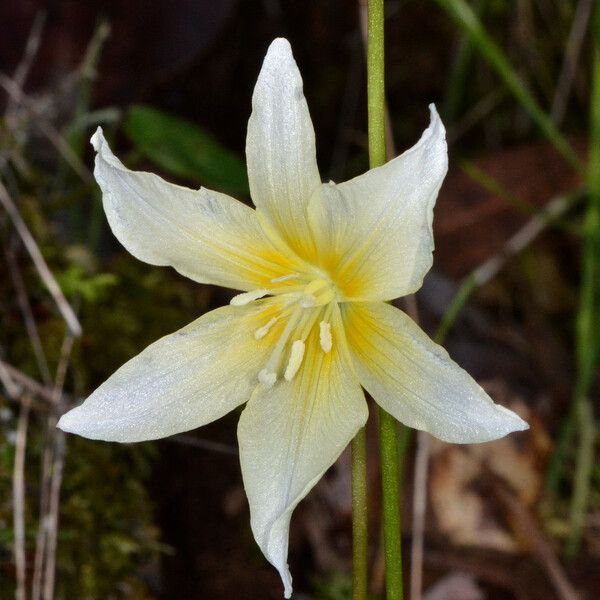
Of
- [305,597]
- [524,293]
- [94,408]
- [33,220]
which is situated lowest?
[305,597]

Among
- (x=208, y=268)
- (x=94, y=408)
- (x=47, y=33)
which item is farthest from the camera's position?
(x=47, y=33)

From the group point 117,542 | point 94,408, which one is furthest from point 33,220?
point 94,408

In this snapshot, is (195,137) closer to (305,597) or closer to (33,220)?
(33,220)

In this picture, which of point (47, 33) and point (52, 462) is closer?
point (52, 462)

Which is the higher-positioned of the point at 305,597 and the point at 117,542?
the point at 117,542

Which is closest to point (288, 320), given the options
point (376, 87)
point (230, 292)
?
point (376, 87)

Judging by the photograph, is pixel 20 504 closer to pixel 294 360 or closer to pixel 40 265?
pixel 40 265
